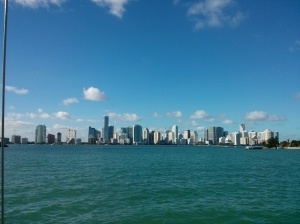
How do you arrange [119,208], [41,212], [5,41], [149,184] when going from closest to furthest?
[5,41] → [41,212] → [119,208] → [149,184]

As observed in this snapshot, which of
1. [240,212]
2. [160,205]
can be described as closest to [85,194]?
[160,205]

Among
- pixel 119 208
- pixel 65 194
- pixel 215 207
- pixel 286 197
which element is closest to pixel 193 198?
pixel 215 207

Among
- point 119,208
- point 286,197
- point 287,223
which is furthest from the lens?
point 286,197

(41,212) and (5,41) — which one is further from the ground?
(5,41)

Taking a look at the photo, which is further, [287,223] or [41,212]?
[41,212]

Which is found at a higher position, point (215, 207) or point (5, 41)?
point (5, 41)

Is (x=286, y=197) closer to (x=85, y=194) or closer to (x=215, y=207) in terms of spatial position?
(x=215, y=207)

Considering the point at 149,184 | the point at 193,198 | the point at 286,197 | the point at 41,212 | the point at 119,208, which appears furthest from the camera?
the point at 149,184

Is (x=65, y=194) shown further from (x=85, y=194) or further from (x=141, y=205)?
(x=141, y=205)

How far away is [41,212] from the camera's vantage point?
21.6 metres

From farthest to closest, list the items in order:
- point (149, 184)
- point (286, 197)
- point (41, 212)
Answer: point (149, 184) < point (286, 197) < point (41, 212)

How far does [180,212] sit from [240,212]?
472 centimetres

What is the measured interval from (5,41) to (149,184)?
2950 centimetres

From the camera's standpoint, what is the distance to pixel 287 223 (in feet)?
65.5
